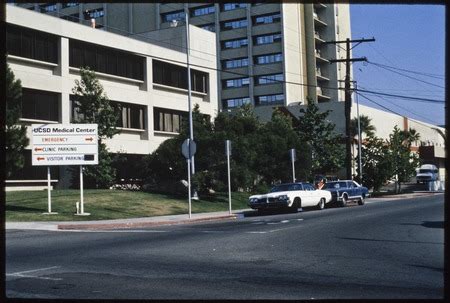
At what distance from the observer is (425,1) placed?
510 centimetres

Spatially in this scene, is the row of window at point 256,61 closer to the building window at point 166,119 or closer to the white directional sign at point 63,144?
the building window at point 166,119

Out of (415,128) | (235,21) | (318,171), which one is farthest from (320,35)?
(318,171)

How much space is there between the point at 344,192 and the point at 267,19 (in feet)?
183

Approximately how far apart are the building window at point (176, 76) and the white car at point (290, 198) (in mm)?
21802

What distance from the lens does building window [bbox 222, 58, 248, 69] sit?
278 feet

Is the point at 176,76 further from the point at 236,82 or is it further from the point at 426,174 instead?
the point at 236,82

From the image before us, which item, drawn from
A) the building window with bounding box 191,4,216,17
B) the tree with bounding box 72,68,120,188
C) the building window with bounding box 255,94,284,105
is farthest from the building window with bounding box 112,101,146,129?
the building window with bounding box 191,4,216,17

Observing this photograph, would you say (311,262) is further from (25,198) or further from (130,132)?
(130,132)

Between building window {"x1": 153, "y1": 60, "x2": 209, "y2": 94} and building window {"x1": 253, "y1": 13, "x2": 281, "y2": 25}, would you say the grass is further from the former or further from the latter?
building window {"x1": 253, "y1": 13, "x2": 281, "y2": 25}

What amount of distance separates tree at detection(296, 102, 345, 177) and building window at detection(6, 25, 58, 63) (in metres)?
20.5

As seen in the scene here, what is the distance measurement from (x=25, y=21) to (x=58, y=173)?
9.80 m

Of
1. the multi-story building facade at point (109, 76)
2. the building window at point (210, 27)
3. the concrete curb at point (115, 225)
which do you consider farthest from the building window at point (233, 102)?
the concrete curb at point (115, 225)

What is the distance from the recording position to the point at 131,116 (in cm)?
4322

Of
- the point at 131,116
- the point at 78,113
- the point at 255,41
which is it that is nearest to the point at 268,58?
the point at 255,41
